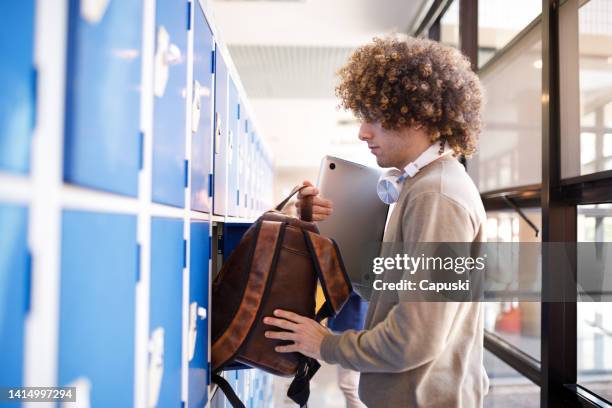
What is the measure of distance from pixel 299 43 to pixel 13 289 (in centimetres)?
358

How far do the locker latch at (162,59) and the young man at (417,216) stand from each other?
1.72 ft

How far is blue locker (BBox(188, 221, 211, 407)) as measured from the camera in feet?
2.78

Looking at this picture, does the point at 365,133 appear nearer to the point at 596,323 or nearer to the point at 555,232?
the point at 555,232

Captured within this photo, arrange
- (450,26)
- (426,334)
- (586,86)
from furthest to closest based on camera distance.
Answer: (450,26), (586,86), (426,334)

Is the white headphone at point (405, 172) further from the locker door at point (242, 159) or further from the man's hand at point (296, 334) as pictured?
the locker door at point (242, 159)

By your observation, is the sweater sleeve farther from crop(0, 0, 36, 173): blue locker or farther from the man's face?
crop(0, 0, 36, 173): blue locker

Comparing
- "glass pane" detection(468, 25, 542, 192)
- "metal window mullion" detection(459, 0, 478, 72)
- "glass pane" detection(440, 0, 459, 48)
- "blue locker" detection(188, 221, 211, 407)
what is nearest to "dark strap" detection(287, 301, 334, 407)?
"blue locker" detection(188, 221, 211, 407)

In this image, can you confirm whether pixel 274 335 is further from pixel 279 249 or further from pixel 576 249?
pixel 576 249

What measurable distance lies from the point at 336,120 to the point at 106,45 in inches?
222

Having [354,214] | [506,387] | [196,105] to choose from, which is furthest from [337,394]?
[196,105]

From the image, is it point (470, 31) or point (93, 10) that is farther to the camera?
point (470, 31)

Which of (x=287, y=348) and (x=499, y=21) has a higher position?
(x=499, y=21)

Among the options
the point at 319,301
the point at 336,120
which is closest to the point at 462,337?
the point at 319,301

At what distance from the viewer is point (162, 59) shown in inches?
25.2
